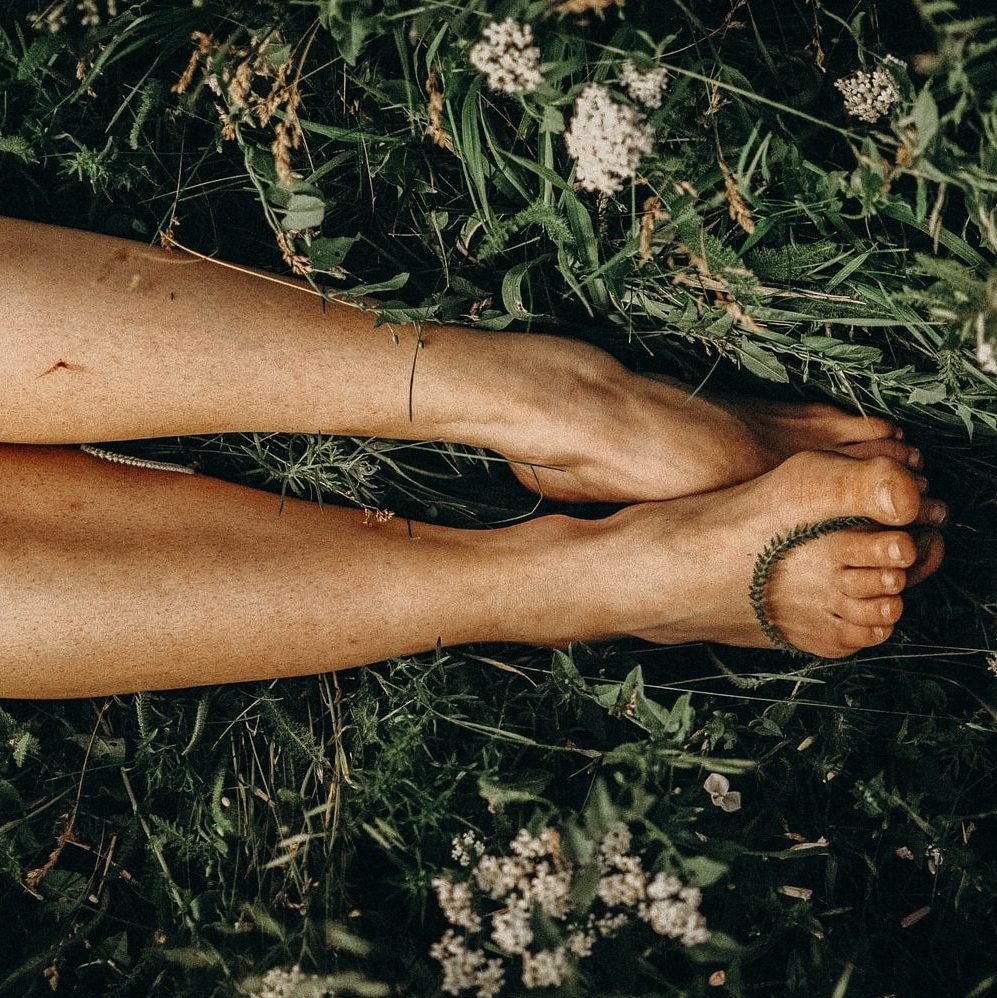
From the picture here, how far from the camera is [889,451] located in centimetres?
150

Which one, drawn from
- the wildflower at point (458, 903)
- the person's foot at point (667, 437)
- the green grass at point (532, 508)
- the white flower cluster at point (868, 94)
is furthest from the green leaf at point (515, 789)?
the white flower cluster at point (868, 94)

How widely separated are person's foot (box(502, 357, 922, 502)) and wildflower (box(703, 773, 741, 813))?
0.47 metres

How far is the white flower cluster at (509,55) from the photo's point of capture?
44.0 inches

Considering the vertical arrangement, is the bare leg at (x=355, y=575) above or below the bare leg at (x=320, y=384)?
below

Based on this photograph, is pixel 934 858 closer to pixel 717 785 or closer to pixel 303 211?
pixel 717 785

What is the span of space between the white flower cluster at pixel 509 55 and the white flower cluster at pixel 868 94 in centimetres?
46

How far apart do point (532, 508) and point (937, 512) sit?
698 millimetres

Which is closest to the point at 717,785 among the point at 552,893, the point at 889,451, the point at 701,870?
the point at 701,870

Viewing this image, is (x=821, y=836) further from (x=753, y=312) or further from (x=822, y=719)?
(x=753, y=312)

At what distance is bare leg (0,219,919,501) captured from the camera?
1305 millimetres

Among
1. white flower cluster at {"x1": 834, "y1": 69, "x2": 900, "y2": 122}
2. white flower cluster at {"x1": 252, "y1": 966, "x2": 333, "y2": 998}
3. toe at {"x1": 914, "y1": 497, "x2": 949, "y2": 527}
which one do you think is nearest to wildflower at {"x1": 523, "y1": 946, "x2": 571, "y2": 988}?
white flower cluster at {"x1": 252, "y1": 966, "x2": 333, "y2": 998}

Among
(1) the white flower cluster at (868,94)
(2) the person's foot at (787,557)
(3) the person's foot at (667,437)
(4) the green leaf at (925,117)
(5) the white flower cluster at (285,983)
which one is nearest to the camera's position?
(4) the green leaf at (925,117)

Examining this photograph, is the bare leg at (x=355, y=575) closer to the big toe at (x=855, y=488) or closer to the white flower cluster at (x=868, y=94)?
the big toe at (x=855, y=488)

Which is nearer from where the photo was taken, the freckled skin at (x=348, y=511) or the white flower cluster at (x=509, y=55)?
the white flower cluster at (x=509, y=55)
